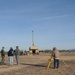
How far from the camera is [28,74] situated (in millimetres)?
19344

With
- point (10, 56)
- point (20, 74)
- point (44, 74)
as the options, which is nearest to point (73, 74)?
point (44, 74)

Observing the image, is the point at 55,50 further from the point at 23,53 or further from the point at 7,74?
the point at 23,53

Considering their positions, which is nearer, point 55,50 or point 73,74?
point 73,74

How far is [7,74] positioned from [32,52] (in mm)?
54053

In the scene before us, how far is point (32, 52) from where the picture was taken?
73312 mm

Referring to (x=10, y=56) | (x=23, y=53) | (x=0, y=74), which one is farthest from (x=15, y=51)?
(x=23, y=53)

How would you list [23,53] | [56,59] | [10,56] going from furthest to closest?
[23,53] < [10,56] < [56,59]

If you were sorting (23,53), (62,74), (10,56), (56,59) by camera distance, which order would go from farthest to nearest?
1. (23,53)
2. (10,56)
3. (56,59)
4. (62,74)

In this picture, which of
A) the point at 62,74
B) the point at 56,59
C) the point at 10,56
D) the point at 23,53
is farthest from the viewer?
the point at 23,53

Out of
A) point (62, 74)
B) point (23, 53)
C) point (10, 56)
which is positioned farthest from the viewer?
point (23, 53)

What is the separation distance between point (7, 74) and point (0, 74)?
473 mm

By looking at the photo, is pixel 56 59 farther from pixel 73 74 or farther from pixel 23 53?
pixel 23 53

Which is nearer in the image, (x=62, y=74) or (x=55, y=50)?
(x=62, y=74)

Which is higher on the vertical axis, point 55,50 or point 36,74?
point 55,50
